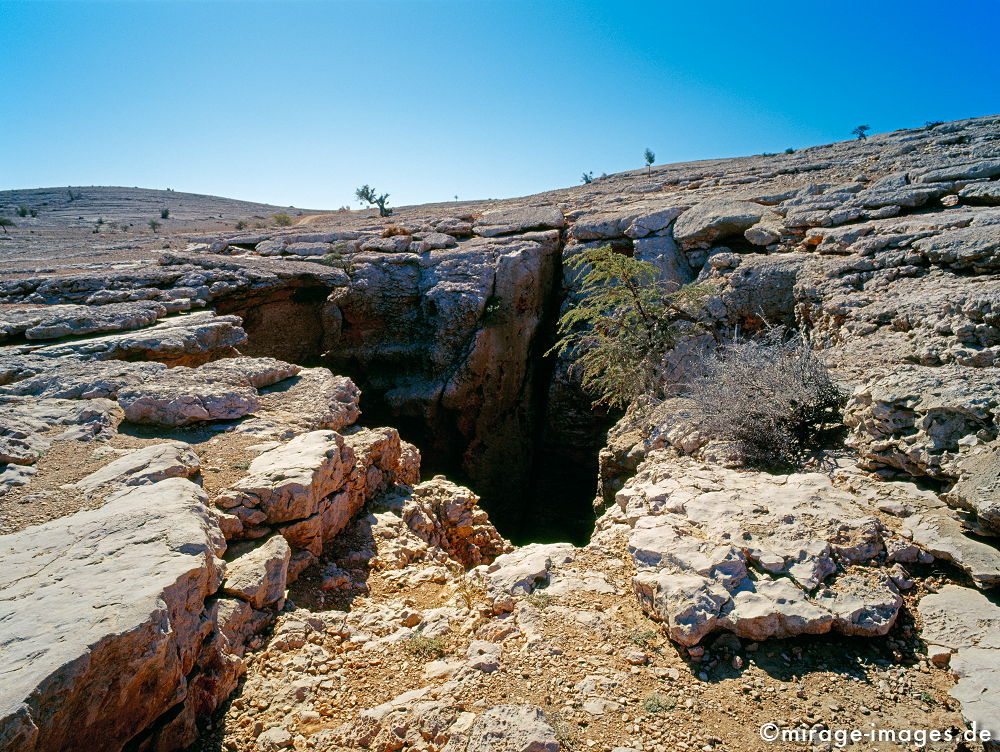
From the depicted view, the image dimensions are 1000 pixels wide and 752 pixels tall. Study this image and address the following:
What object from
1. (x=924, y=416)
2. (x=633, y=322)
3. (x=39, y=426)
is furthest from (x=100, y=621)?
(x=633, y=322)

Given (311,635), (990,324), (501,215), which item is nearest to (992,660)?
(990,324)

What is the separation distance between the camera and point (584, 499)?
10.5 m

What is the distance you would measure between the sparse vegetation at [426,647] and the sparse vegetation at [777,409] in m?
3.11

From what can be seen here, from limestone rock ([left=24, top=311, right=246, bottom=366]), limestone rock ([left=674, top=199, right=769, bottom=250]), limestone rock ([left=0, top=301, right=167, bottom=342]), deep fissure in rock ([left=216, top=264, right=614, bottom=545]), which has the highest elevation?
limestone rock ([left=674, top=199, right=769, bottom=250])

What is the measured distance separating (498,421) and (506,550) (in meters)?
4.77

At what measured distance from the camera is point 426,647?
3004mm

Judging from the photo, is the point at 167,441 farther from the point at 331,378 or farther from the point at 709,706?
the point at 709,706

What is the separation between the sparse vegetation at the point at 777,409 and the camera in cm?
429

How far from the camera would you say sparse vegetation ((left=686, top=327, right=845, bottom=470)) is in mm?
4285

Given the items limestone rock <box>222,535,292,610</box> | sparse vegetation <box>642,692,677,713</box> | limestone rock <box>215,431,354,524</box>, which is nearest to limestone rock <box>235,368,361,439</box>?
limestone rock <box>215,431,354,524</box>

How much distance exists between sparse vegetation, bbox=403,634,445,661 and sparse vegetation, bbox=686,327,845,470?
10.2 ft

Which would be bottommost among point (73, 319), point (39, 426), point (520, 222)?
point (39, 426)

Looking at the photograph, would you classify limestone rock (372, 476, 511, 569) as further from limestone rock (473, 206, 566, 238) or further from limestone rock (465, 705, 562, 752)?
limestone rock (473, 206, 566, 238)

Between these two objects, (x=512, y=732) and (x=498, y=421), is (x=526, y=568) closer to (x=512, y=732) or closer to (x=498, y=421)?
(x=512, y=732)
